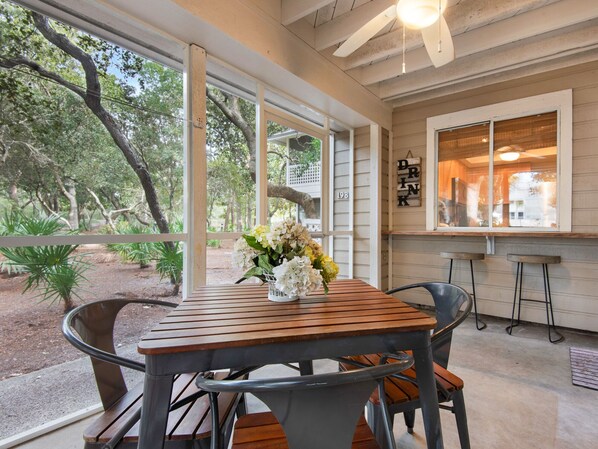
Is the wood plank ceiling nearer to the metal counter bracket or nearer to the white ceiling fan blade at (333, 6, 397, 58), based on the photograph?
the white ceiling fan blade at (333, 6, 397, 58)

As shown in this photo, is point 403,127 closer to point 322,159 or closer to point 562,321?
point 322,159

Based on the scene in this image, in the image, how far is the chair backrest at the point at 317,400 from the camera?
2.30ft

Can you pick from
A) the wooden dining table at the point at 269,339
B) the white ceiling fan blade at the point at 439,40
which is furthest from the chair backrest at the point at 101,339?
the white ceiling fan blade at the point at 439,40

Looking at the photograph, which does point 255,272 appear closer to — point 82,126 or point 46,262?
point 46,262

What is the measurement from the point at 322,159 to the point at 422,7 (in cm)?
207

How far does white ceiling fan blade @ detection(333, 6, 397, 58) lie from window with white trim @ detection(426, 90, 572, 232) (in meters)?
2.41

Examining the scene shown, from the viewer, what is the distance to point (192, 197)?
2246mm

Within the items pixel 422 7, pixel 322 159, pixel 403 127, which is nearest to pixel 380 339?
pixel 422 7

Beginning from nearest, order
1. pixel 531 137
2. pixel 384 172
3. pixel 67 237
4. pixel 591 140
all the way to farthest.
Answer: pixel 67 237 < pixel 591 140 < pixel 531 137 < pixel 384 172

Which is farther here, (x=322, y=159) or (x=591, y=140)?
(x=322, y=159)

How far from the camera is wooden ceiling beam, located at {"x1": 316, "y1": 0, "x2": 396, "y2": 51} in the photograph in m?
2.55

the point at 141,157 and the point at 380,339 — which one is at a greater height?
the point at 141,157

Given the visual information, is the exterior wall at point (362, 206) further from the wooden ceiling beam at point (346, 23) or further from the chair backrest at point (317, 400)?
the chair backrest at point (317, 400)

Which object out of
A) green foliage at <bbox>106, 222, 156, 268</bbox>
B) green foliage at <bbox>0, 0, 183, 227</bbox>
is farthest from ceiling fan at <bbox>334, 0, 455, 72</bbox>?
green foliage at <bbox>106, 222, 156, 268</bbox>
